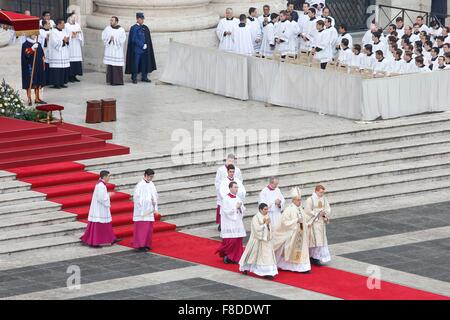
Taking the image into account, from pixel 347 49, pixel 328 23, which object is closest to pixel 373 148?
pixel 347 49

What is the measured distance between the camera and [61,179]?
30.2m

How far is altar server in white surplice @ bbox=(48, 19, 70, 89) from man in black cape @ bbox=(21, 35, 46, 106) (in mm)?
1687

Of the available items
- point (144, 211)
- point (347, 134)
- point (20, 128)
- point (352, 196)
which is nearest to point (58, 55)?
point (20, 128)

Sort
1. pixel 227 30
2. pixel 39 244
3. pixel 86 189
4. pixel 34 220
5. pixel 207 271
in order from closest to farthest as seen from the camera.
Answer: pixel 207 271, pixel 39 244, pixel 34 220, pixel 86 189, pixel 227 30

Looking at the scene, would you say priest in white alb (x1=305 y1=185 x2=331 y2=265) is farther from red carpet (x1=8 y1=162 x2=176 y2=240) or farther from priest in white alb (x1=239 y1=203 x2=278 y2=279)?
red carpet (x1=8 y1=162 x2=176 y2=240)

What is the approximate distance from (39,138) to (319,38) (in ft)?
35.3

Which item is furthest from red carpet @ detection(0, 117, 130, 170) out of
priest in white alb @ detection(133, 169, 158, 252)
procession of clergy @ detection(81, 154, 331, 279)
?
priest in white alb @ detection(133, 169, 158, 252)

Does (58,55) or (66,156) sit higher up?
(58,55)

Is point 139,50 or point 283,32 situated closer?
point 139,50

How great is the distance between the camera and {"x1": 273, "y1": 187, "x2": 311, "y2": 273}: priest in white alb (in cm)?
2639

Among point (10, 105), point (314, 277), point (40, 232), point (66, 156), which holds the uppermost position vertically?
point (10, 105)

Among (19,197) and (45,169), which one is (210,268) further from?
(45,169)

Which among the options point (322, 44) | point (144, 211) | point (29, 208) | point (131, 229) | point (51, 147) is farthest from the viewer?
point (322, 44)

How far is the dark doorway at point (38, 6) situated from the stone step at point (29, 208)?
14.0m
